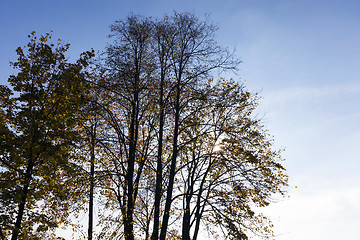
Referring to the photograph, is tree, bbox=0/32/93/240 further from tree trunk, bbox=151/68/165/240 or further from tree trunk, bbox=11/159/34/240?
tree trunk, bbox=151/68/165/240

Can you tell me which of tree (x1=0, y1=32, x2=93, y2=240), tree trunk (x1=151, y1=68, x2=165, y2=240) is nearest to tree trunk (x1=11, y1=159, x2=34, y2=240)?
tree (x1=0, y1=32, x2=93, y2=240)

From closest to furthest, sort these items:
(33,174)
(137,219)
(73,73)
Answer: (33,174) < (73,73) < (137,219)

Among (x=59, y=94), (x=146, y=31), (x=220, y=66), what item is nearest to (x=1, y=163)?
(x=59, y=94)

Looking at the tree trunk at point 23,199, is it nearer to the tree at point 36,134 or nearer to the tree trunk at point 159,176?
the tree at point 36,134

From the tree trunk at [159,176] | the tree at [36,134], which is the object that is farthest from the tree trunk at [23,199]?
the tree trunk at [159,176]

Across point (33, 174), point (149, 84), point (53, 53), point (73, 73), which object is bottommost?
point (33, 174)

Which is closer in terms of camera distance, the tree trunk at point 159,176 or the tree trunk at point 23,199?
the tree trunk at point 23,199

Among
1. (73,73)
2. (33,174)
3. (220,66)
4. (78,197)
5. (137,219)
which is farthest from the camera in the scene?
(137,219)

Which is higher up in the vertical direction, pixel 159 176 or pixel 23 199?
pixel 159 176

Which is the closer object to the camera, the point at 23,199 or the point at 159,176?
the point at 23,199

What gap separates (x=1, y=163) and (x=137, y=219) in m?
8.19

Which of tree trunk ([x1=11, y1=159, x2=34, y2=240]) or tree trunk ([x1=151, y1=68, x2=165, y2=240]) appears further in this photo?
tree trunk ([x1=151, y1=68, x2=165, y2=240])

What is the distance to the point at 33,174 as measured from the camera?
13.6 m

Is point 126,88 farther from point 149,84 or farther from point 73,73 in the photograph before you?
point 73,73
